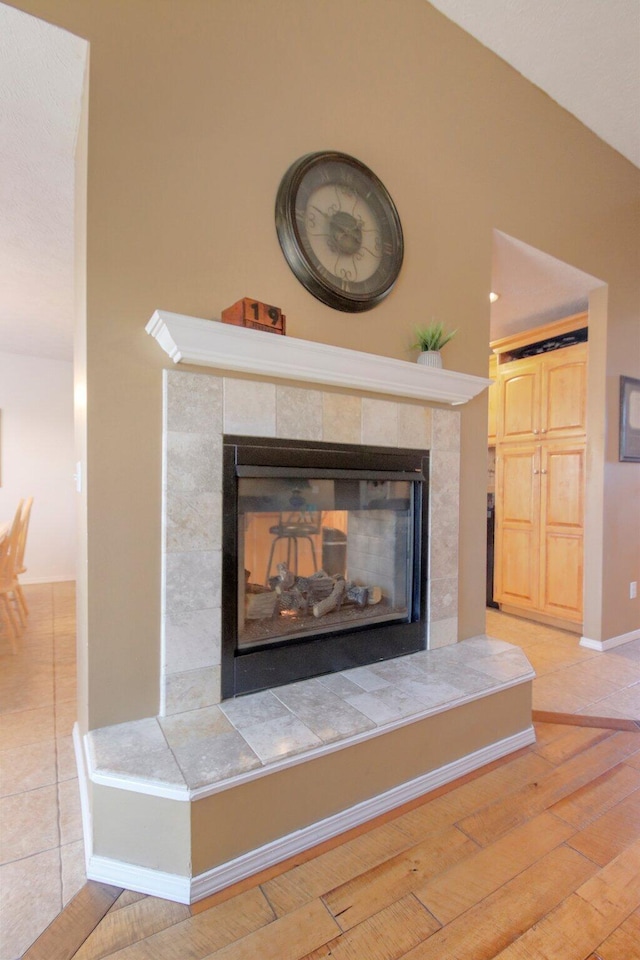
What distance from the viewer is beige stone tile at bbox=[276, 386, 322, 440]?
1691mm

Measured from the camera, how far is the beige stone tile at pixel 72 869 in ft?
3.97

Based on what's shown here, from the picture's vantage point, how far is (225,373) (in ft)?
5.19

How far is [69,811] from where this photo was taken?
153cm

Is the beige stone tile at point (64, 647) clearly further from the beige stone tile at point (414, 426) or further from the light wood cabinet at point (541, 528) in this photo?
the light wood cabinet at point (541, 528)

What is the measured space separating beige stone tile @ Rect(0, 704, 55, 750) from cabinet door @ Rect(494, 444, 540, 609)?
3214 mm

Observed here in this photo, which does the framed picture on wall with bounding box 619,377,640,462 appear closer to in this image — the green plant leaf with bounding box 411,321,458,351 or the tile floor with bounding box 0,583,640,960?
the tile floor with bounding box 0,583,640,960

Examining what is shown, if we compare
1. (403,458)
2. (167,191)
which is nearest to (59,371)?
(167,191)

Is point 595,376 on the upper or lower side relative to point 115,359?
upper

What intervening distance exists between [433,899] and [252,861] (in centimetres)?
49

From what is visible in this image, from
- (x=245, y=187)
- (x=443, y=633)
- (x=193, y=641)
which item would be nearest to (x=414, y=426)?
(x=443, y=633)

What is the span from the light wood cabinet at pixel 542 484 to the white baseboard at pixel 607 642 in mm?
208

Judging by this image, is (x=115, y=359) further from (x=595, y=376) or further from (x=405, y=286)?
(x=595, y=376)

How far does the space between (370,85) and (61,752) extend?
10.2ft

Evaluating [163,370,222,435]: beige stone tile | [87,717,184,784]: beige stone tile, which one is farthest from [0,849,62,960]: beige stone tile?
[163,370,222,435]: beige stone tile
